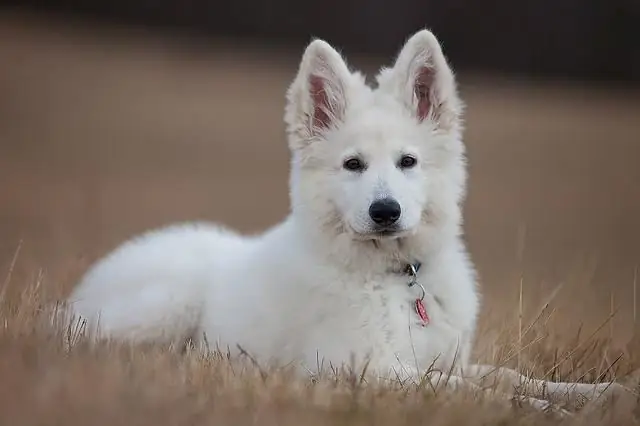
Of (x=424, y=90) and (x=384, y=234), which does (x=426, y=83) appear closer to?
(x=424, y=90)

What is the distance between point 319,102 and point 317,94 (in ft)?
0.15

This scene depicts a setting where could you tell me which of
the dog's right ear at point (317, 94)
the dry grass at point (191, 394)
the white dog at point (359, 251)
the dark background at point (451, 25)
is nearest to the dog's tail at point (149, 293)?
the white dog at point (359, 251)

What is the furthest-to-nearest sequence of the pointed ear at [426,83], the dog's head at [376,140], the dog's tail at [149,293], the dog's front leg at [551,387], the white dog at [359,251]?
the dog's tail at [149,293]
the pointed ear at [426,83]
the dog's head at [376,140]
the white dog at [359,251]
the dog's front leg at [551,387]

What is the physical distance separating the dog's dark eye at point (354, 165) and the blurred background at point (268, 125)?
1.34 meters

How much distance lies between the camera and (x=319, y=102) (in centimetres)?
545

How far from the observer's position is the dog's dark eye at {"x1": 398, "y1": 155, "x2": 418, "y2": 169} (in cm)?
511

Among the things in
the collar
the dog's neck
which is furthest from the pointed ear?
the collar

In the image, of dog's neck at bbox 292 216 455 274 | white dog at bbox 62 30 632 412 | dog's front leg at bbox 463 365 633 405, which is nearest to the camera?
dog's front leg at bbox 463 365 633 405

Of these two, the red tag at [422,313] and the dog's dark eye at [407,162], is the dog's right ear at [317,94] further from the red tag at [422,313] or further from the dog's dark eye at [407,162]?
the red tag at [422,313]

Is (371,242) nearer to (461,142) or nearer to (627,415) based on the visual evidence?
(461,142)

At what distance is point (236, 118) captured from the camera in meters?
20.3

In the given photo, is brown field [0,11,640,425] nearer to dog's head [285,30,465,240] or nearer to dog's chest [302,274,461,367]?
dog's chest [302,274,461,367]

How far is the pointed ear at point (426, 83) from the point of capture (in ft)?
17.4

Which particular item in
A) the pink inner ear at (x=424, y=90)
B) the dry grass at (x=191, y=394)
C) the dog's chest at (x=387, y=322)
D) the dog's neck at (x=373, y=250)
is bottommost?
the dry grass at (x=191, y=394)
